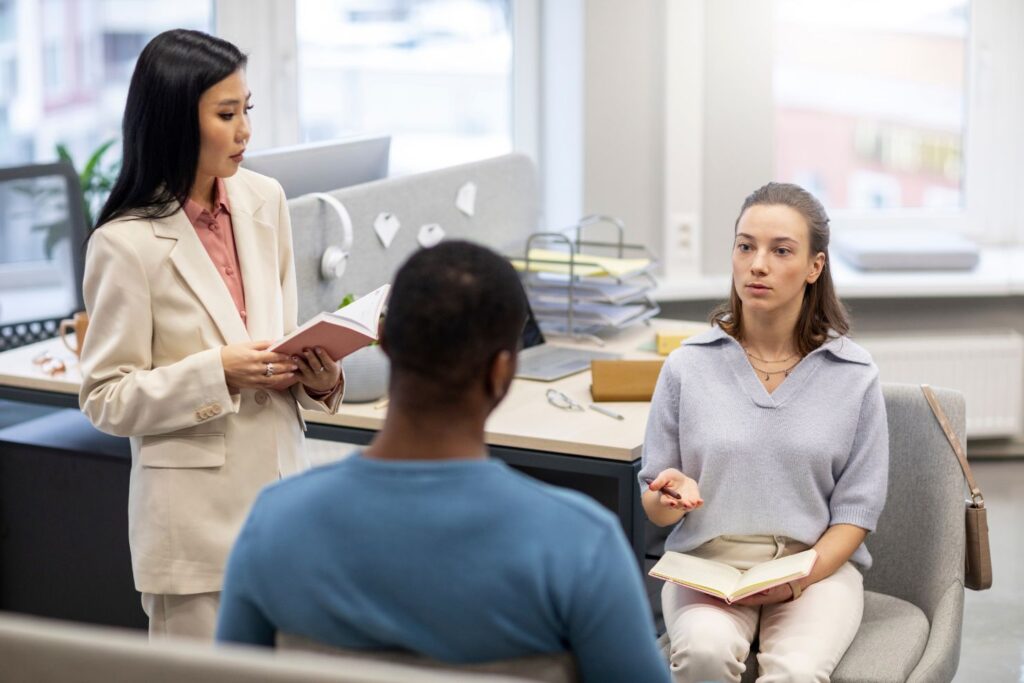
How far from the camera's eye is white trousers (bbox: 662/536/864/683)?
6.03ft

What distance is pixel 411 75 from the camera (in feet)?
14.2

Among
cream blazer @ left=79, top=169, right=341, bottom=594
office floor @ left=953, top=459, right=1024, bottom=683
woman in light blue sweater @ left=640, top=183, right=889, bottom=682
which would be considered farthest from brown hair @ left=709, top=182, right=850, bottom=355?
office floor @ left=953, top=459, right=1024, bottom=683

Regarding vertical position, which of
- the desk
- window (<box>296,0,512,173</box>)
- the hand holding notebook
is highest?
window (<box>296,0,512,173</box>)

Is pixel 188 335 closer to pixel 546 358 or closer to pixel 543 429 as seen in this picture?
pixel 543 429

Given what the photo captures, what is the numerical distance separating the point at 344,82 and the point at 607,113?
35.9 inches

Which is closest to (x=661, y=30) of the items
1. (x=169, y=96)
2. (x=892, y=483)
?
(x=892, y=483)

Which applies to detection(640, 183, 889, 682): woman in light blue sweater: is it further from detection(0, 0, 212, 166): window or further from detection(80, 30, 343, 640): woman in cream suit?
detection(0, 0, 212, 166): window

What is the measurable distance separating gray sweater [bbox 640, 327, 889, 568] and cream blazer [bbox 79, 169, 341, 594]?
60 centimetres

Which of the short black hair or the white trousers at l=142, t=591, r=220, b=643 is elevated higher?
the short black hair

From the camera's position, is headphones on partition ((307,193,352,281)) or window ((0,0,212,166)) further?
window ((0,0,212,166))

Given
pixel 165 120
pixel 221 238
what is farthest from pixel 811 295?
pixel 165 120

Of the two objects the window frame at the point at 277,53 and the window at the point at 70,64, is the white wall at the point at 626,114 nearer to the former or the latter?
the window frame at the point at 277,53

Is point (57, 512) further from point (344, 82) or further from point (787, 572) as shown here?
point (344, 82)

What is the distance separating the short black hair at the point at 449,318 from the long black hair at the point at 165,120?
2.66ft
